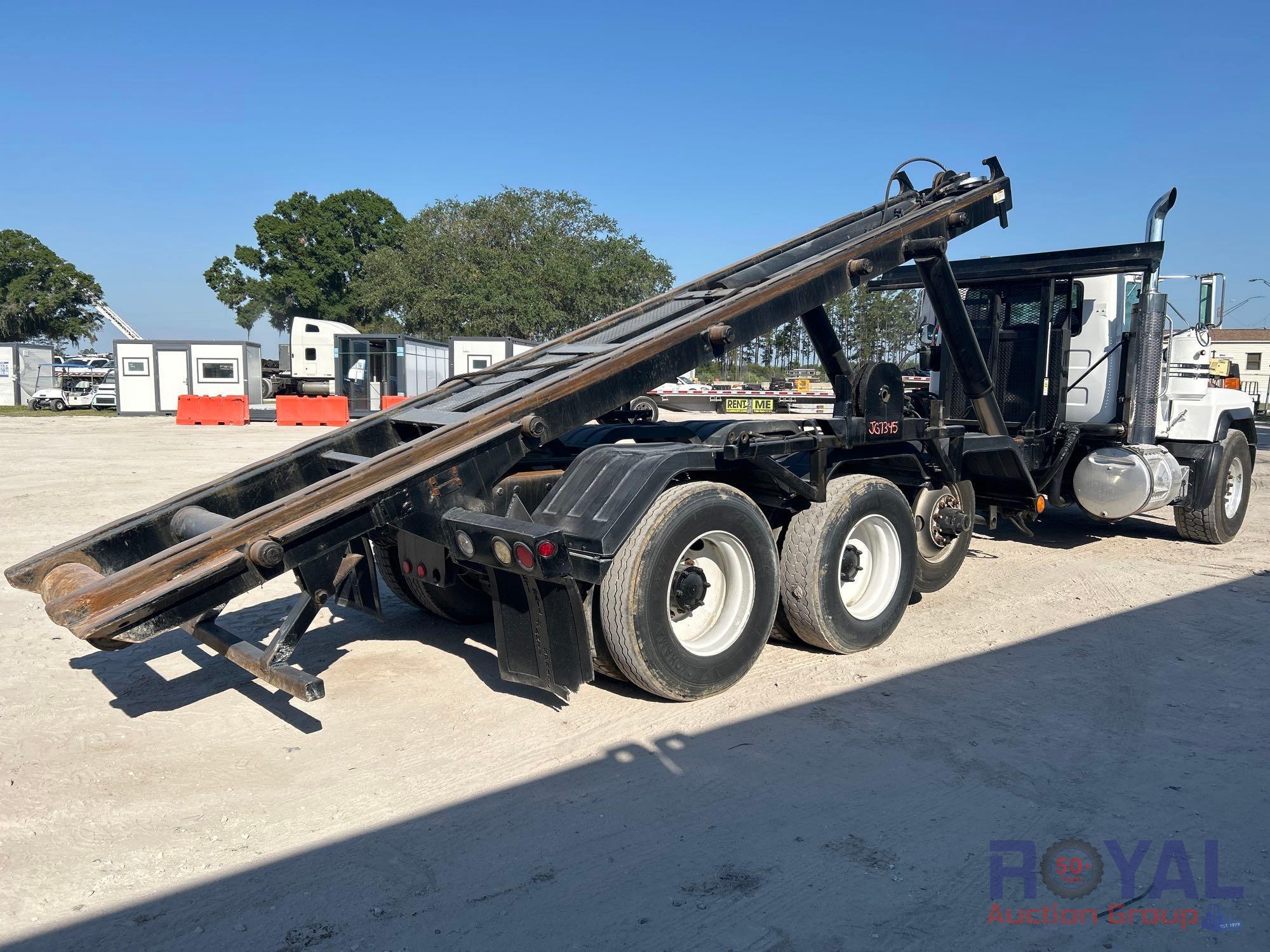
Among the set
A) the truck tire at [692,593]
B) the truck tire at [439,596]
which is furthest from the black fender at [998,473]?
the truck tire at [439,596]

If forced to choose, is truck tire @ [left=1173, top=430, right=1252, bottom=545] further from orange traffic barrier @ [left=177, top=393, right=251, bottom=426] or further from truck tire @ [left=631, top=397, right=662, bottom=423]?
orange traffic barrier @ [left=177, top=393, right=251, bottom=426]

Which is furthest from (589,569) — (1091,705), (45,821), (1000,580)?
(1000,580)

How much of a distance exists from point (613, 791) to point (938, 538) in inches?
153

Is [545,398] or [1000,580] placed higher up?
[545,398]

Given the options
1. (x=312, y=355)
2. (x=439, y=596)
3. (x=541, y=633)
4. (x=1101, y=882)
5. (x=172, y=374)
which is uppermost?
(x=312, y=355)

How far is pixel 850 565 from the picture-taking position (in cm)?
572

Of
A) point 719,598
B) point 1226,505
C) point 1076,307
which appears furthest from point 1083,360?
point 719,598

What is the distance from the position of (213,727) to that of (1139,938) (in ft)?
13.0

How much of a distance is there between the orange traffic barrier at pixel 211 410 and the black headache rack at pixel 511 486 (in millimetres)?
23897

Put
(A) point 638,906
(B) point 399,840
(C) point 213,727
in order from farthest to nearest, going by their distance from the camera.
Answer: (C) point 213,727, (B) point 399,840, (A) point 638,906

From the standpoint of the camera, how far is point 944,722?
4.58m

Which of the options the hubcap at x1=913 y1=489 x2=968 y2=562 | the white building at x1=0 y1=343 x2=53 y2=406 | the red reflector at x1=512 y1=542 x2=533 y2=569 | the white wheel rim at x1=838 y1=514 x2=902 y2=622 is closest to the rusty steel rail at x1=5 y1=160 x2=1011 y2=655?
the red reflector at x1=512 y1=542 x2=533 y2=569

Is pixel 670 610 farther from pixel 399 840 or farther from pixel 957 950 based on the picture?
pixel 957 950

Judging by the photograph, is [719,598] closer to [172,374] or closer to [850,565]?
[850,565]
